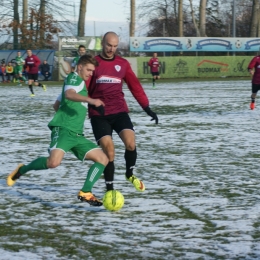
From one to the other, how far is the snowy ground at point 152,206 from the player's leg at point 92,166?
0.44ft

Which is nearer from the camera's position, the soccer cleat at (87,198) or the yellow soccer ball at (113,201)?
the yellow soccer ball at (113,201)

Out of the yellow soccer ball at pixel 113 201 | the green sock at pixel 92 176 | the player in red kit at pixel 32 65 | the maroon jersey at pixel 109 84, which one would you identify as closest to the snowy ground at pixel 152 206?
the yellow soccer ball at pixel 113 201

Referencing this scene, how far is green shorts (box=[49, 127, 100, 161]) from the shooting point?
21.9 feet

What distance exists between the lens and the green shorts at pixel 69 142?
6.68 metres

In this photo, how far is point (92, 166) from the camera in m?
6.80

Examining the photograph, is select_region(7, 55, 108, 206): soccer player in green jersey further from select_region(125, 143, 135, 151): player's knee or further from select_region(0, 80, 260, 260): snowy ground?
select_region(125, 143, 135, 151): player's knee

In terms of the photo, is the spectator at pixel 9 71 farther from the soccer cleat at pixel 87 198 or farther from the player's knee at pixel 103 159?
the soccer cleat at pixel 87 198

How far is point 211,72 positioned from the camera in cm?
5153

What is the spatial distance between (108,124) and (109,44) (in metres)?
0.82

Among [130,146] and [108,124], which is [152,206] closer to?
[130,146]

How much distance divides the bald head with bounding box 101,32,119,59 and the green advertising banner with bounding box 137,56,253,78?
4138 centimetres

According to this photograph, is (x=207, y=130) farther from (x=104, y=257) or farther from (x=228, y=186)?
(x=104, y=257)

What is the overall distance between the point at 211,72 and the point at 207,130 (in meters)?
37.8

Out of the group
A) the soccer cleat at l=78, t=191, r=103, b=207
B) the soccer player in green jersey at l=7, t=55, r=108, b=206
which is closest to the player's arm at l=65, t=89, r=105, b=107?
the soccer player in green jersey at l=7, t=55, r=108, b=206
